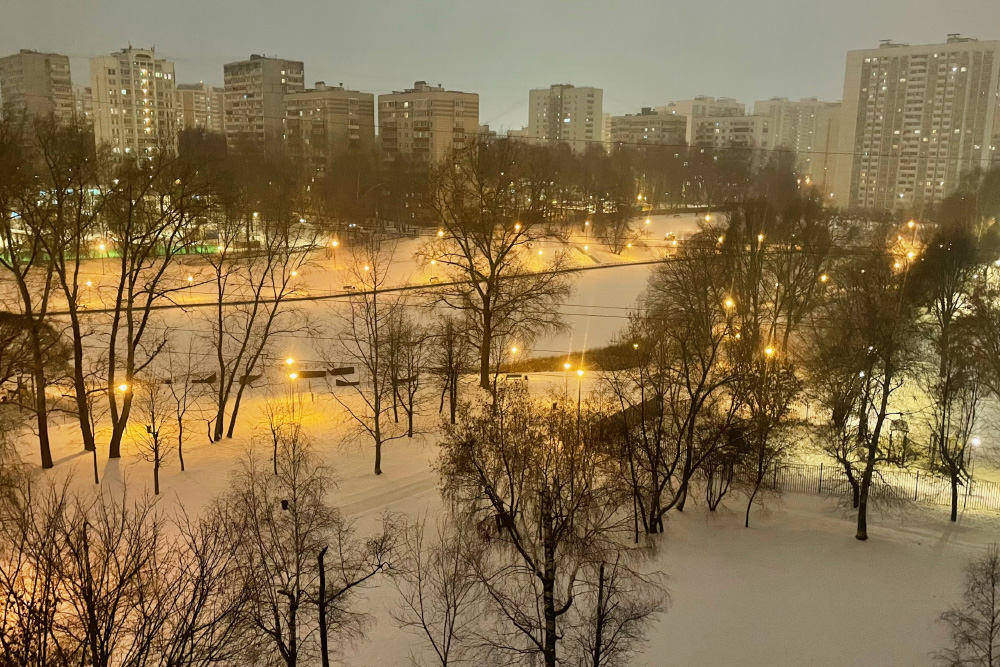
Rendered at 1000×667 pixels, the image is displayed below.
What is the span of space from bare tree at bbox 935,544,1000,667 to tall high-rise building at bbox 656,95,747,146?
269 ft

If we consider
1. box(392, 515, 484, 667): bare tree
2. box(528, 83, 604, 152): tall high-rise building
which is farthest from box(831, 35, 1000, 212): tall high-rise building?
box(392, 515, 484, 667): bare tree

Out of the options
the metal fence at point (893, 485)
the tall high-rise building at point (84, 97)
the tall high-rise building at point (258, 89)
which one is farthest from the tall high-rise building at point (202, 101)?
the metal fence at point (893, 485)

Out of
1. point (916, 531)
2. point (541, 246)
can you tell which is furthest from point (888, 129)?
point (916, 531)

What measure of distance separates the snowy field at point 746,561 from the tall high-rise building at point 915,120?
178 ft

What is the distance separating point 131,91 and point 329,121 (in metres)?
26.3

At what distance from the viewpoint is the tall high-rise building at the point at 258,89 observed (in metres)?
65.9

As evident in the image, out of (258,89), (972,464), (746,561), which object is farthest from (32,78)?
(972,464)

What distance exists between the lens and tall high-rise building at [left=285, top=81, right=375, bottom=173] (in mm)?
56678

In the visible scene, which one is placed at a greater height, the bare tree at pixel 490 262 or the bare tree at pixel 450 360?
the bare tree at pixel 490 262

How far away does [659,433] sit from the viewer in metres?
15.6

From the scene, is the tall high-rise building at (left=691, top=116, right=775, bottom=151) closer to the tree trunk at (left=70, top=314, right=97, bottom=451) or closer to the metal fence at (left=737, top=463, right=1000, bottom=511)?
the metal fence at (left=737, top=463, right=1000, bottom=511)

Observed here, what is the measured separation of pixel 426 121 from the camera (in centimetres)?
6119

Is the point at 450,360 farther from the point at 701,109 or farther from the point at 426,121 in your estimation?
the point at 701,109

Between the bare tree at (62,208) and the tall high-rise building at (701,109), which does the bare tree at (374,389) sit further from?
the tall high-rise building at (701,109)
